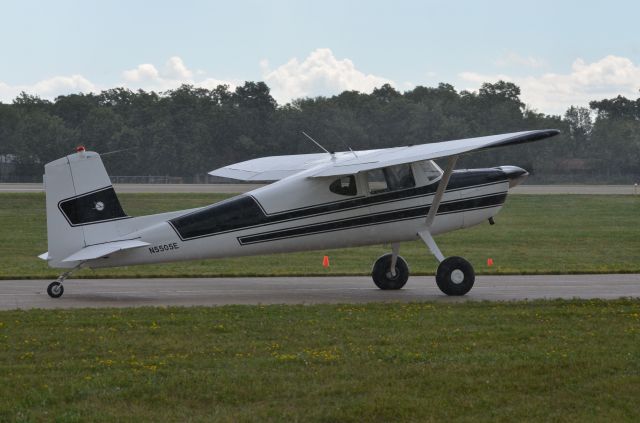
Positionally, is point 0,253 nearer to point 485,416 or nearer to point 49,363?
point 49,363

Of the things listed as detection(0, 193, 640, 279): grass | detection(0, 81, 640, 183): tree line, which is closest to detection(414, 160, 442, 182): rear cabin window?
detection(0, 193, 640, 279): grass

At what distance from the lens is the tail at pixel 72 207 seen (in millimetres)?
16344

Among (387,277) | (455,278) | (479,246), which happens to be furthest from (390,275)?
(479,246)

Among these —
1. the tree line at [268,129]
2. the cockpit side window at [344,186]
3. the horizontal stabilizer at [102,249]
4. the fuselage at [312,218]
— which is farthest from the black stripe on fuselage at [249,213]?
the tree line at [268,129]

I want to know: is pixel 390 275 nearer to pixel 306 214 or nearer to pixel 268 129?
pixel 306 214

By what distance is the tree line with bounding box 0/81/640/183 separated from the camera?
77.4m

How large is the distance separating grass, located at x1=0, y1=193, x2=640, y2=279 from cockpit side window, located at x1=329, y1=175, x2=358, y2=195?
4490 millimetres

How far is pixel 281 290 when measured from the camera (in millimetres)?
18328

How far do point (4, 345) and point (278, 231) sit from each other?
6774mm

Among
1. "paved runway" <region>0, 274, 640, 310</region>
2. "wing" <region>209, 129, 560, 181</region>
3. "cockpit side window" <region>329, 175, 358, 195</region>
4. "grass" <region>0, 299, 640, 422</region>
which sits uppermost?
"wing" <region>209, 129, 560, 181</region>

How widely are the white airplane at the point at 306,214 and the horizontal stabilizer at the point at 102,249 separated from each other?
2 cm

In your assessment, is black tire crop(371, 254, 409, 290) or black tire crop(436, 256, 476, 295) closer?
black tire crop(436, 256, 476, 295)

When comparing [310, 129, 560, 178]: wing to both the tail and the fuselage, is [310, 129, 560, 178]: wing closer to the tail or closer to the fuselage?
the fuselage

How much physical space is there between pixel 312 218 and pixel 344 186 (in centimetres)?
80
